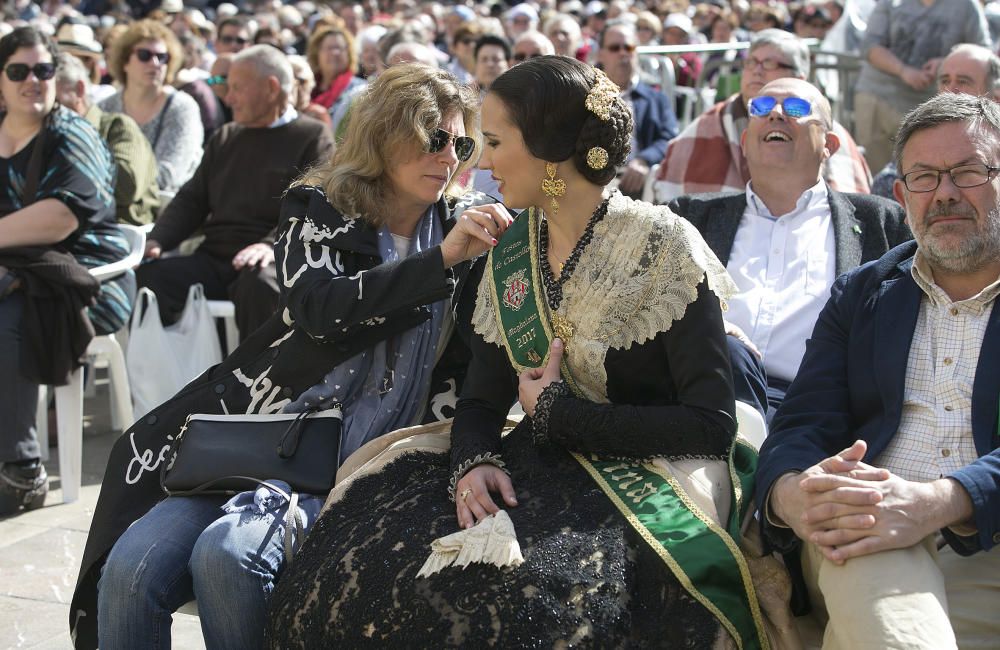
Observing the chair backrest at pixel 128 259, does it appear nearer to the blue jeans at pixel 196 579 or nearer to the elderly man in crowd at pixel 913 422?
the blue jeans at pixel 196 579

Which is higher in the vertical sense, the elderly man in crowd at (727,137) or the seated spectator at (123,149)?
the elderly man in crowd at (727,137)

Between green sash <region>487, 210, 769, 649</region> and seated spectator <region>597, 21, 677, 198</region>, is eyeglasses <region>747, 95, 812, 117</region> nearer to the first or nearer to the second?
green sash <region>487, 210, 769, 649</region>

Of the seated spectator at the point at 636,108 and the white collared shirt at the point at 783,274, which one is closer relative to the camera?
the white collared shirt at the point at 783,274

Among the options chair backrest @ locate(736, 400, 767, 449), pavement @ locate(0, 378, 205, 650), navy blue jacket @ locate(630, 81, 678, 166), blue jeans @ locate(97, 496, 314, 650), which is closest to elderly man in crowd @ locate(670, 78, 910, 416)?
chair backrest @ locate(736, 400, 767, 449)

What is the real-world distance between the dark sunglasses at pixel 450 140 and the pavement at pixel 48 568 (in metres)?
1.75

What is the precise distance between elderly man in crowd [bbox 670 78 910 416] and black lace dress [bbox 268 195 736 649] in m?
1.09

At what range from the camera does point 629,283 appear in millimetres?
2893

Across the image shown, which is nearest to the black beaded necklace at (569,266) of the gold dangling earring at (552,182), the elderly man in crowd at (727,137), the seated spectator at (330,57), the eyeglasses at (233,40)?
the gold dangling earring at (552,182)

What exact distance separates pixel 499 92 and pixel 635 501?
1.04 meters

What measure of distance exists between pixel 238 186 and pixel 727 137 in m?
2.50

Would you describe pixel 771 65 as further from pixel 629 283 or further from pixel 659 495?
pixel 659 495

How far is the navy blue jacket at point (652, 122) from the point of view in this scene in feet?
24.4

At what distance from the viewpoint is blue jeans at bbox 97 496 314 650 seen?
291 cm

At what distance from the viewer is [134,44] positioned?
8133mm
